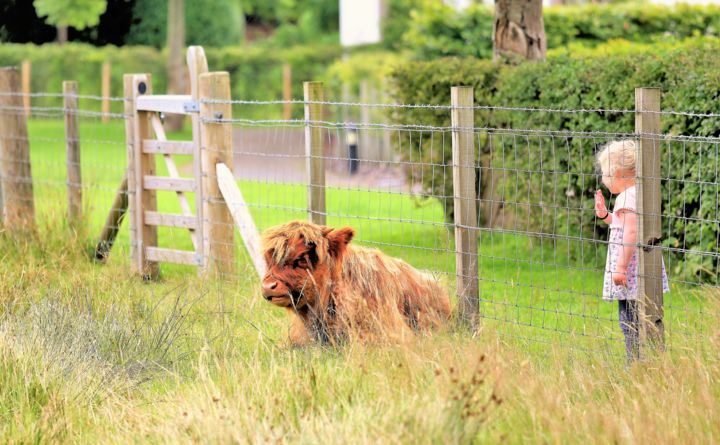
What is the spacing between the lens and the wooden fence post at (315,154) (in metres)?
8.34

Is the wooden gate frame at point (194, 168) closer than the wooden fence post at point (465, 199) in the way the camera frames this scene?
No

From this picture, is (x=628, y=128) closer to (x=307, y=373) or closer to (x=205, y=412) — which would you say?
(x=307, y=373)

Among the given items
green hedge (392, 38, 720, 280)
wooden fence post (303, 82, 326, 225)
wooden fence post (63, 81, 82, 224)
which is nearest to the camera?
green hedge (392, 38, 720, 280)

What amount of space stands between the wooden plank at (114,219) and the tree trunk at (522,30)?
3.99 m

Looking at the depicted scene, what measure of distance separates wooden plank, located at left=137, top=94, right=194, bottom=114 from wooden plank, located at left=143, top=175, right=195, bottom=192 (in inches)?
23.7

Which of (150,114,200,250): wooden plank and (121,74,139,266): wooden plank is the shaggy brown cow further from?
(121,74,139,266): wooden plank

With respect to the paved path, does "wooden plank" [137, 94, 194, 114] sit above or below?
above

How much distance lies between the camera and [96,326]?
281 inches

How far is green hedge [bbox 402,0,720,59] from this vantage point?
16766mm

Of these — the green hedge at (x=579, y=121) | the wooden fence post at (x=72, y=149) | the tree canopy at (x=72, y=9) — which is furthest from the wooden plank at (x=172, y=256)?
the tree canopy at (x=72, y=9)

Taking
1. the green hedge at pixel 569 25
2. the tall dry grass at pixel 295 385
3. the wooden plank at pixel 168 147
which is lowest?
the tall dry grass at pixel 295 385

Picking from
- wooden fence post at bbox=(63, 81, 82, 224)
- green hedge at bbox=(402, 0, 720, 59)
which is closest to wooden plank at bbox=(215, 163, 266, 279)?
wooden fence post at bbox=(63, 81, 82, 224)

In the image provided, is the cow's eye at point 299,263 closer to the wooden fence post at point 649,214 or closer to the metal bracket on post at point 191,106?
the wooden fence post at point 649,214

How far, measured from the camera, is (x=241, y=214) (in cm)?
889
